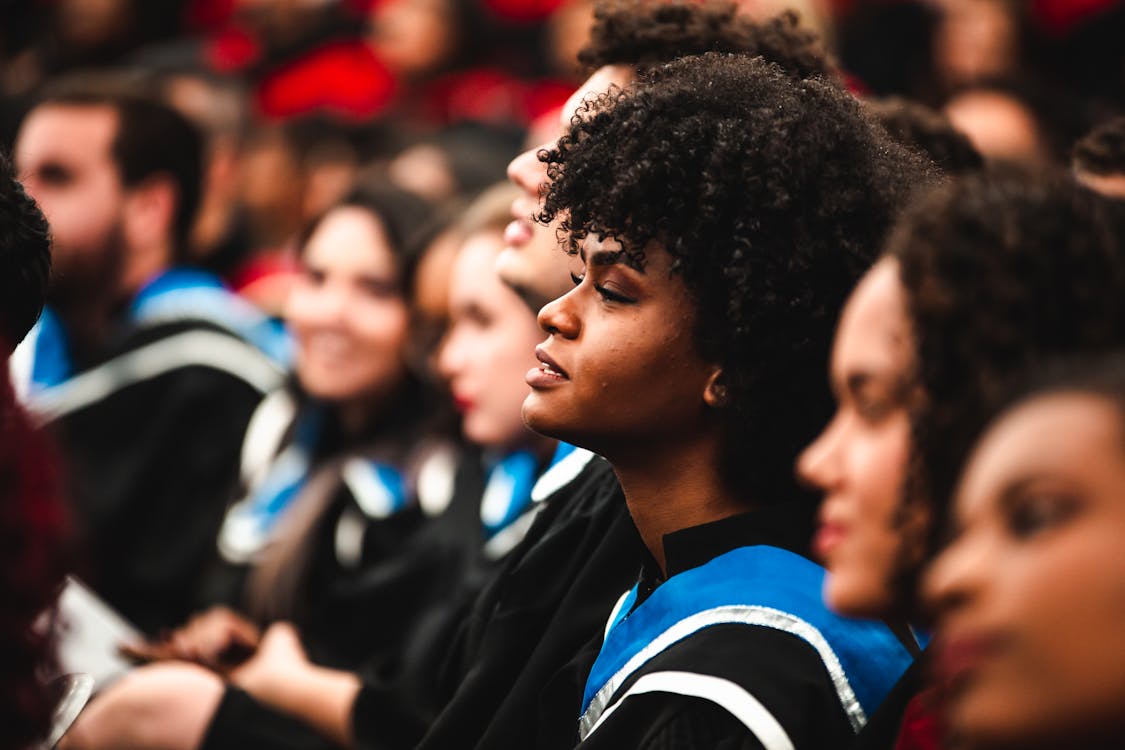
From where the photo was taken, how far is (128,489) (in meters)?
3.68

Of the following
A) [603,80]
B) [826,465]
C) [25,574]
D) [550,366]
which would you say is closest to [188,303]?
[603,80]

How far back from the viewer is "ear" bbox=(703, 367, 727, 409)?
178 cm

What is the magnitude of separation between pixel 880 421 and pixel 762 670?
45cm

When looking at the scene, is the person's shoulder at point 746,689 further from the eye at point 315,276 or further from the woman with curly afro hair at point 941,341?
the eye at point 315,276

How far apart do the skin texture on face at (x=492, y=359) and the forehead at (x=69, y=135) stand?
63.4 inches

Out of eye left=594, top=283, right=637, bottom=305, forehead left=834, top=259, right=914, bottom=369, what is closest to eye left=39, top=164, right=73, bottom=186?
eye left=594, top=283, right=637, bottom=305

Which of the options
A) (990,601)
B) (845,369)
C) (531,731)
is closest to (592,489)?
(531,731)

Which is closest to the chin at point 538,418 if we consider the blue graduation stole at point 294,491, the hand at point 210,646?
the hand at point 210,646

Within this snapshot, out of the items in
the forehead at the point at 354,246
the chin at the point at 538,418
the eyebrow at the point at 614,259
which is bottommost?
the forehead at the point at 354,246

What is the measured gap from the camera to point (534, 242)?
2463mm

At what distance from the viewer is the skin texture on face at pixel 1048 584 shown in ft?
3.23

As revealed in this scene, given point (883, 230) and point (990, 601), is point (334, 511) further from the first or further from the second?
point (990, 601)

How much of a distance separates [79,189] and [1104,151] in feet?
9.67

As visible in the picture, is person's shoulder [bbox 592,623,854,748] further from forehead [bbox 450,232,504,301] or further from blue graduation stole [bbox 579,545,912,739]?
forehead [bbox 450,232,504,301]
